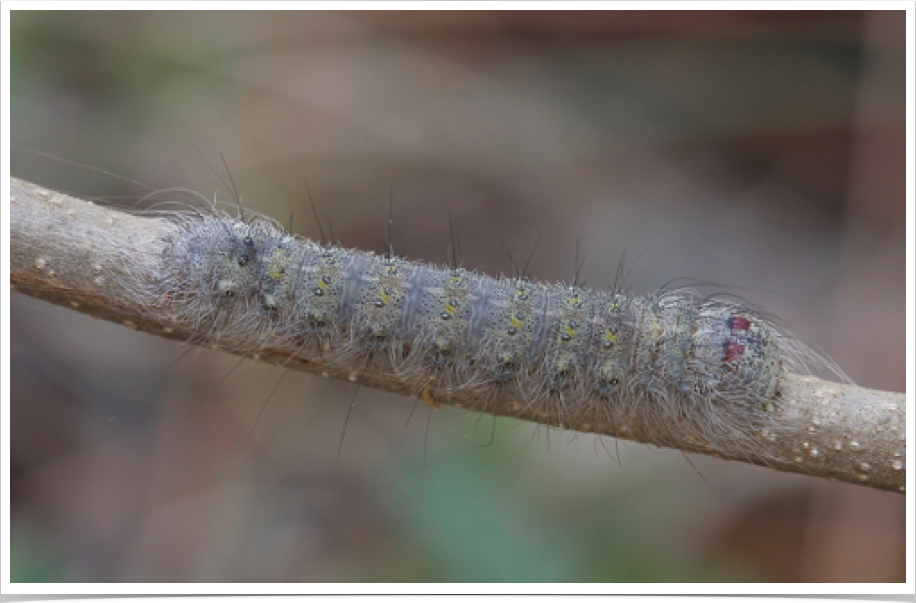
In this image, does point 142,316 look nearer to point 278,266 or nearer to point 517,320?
point 278,266

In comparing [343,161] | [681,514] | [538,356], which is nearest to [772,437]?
[538,356]

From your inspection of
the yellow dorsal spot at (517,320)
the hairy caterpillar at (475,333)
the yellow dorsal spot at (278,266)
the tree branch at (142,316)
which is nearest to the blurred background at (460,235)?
the hairy caterpillar at (475,333)

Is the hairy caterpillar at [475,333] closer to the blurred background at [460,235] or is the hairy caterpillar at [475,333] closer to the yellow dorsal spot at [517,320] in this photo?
the yellow dorsal spot at [517,320]

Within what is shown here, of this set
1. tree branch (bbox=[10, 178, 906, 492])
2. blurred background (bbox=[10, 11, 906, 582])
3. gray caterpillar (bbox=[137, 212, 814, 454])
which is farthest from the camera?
blurred background (bbox=[10, 11, 906, 582])

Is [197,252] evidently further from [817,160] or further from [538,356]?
[817,160]

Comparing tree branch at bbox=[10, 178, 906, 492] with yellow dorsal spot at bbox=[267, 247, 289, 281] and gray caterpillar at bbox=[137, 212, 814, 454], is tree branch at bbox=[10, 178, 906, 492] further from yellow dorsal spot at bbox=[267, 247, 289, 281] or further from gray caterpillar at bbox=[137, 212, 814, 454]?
yellow dorsal spot at bbox=[267, 247, 289, 281]

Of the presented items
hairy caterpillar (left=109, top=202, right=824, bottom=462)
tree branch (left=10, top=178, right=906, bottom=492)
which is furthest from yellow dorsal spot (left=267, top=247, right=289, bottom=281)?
tree branch (left=10, top=178, right=906, bottom=492)
